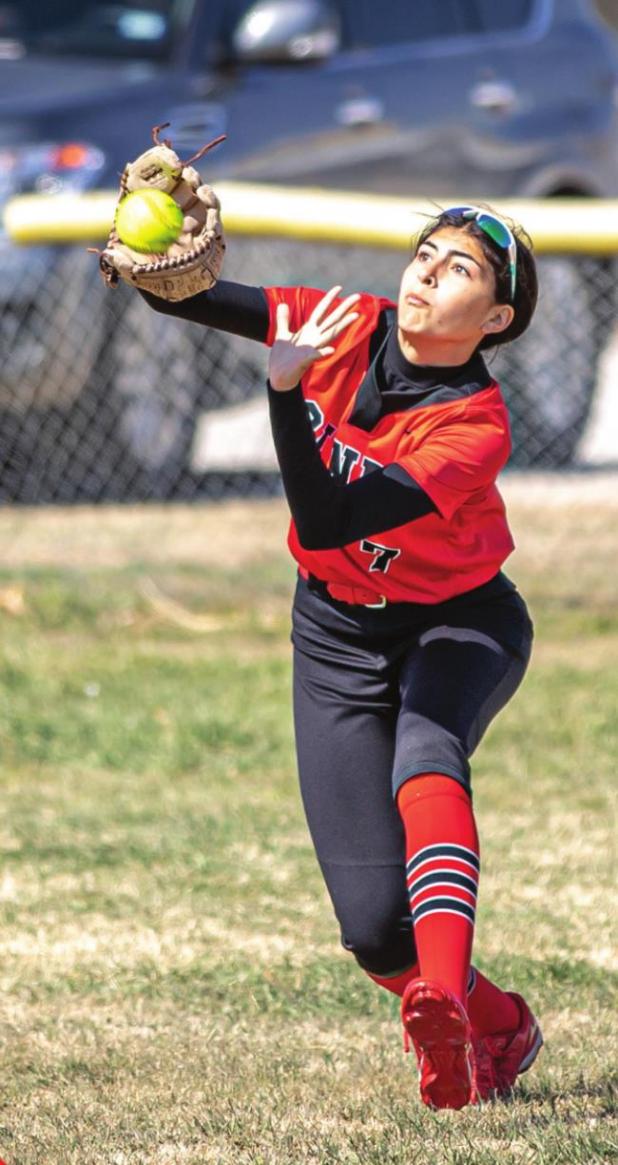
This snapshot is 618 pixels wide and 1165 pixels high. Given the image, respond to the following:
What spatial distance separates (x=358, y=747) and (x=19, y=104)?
4379 millimetres

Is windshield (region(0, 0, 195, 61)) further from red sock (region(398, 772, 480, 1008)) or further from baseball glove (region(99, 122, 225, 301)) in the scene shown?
red sock (region(398, 772, 480, 1008))

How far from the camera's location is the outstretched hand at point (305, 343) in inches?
122

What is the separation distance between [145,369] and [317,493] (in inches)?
172

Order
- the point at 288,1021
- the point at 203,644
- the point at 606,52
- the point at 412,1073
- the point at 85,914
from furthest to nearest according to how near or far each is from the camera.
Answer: the point at 606,52, the point at 203,644, the point at 85,914, the point at 288,1021, the point at 412,1073

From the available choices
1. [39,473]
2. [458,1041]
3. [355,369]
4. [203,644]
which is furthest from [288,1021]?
[39,473]

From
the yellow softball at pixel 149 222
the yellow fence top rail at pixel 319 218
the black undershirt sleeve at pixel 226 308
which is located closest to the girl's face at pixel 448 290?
the black undershirt sleeve at pixel 226 308

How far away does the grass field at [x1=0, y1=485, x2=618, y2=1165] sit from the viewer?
3328mm

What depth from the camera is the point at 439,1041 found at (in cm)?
302

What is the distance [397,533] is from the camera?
3498mm

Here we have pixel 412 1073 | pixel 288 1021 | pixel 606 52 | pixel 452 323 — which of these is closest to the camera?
pixel 452 323

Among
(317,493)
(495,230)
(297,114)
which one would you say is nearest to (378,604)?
(317,493)

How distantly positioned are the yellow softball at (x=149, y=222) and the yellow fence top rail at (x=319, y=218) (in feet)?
11.8

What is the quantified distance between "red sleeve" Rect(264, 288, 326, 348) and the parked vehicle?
3.63 meters

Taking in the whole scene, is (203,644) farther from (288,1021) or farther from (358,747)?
(358,747)
